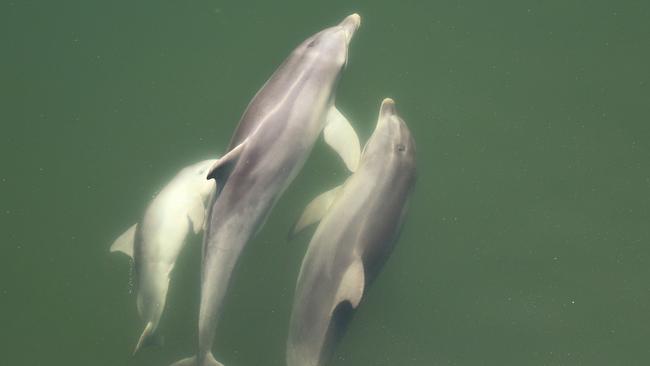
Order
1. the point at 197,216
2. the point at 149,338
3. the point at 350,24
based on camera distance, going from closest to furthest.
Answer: the point at 149,338
the point at 197,216
the point at 350,24

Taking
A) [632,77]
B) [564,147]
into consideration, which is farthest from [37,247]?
[632,77]

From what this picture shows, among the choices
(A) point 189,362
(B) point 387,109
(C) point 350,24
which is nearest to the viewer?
(A) point 189,362

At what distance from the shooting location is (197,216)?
5480mm

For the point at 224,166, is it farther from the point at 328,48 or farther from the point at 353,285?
the point at 328,48

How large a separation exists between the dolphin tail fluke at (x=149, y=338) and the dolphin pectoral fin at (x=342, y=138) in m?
2.21

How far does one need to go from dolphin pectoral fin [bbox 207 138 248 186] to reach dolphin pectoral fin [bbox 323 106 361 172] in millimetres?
1087

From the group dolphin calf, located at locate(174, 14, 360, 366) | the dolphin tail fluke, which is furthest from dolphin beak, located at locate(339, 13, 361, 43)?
the dolphin tail fluke

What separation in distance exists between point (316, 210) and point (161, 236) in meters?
1.40

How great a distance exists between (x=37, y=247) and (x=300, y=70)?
10.9 ft

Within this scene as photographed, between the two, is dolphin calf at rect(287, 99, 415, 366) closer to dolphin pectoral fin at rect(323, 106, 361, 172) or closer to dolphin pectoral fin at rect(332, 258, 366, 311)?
dolphin pectoral fin at rect(332, 258, 366, 311)

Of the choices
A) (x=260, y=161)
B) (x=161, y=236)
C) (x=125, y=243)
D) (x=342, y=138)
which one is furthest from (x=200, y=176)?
(x=342, y=138)

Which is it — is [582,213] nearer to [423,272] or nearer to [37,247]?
[423,272]

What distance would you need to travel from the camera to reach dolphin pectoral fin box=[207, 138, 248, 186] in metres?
4.52

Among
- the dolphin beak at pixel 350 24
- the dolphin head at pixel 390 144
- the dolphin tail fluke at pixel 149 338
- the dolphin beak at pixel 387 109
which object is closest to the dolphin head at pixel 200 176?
the dolphin tail fluke at pixel 149 338
